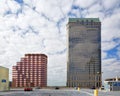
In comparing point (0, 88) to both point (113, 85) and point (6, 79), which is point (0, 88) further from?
point (113, 85)

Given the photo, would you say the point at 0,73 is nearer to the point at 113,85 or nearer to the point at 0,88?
the point at 0,88

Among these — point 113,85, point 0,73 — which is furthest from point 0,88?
point 113,85

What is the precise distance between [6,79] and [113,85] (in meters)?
55.1

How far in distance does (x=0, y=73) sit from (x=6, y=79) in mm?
11446

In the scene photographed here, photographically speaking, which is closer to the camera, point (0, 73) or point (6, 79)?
point (0, 73)

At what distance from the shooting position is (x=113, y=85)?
414 ft

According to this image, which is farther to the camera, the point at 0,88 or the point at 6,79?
the point at 6,79

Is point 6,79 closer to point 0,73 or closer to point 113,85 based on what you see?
point 0,73

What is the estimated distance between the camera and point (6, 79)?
13075 cm

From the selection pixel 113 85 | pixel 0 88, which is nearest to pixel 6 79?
pixel 0 88

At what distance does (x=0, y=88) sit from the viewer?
395ft

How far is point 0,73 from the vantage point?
4729 inches

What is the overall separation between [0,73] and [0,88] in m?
7.21
